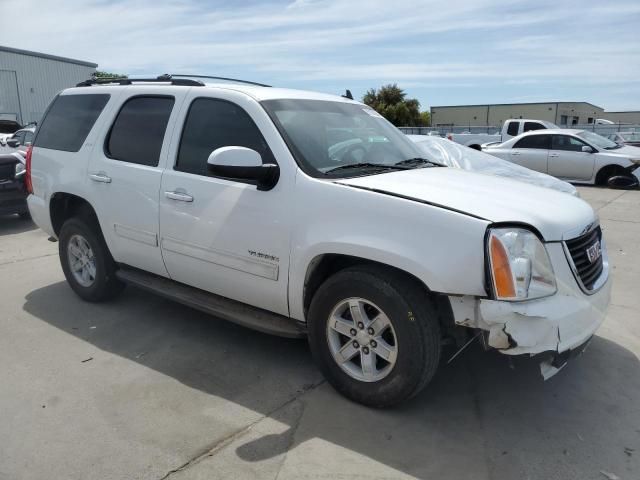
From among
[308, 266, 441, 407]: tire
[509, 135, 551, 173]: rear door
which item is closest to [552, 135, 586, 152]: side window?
[509, 135, 551, 173]: rear door

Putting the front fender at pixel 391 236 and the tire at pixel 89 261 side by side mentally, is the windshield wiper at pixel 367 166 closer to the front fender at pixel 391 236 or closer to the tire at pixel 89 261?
the front fender at pixel 391 236

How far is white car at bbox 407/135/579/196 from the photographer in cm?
781

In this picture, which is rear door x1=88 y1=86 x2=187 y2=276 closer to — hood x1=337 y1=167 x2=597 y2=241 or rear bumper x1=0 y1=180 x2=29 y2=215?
hood x1=337 y1=167 x2=597 y2=241

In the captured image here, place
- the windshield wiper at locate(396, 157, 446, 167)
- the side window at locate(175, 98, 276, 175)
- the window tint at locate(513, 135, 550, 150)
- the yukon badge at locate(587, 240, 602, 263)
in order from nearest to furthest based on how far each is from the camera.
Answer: the yukon badge at locate(587, 240, 602, 263) → the side window at locate(175, 98, 276, 175) → the windshield wiper at locate(396, 157, 446, 167) → the window tint at locate(513, 135, 550, 150)

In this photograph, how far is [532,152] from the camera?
1535 centimetres

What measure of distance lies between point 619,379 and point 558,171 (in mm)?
12528

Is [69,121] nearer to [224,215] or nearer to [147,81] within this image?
[147,81]

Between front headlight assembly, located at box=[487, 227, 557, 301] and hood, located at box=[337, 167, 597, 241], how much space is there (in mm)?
95

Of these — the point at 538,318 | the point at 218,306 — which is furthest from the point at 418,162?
the point at 218,306

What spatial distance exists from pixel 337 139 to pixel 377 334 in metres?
1.47

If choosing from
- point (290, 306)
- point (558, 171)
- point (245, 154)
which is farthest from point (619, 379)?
point (558, 171)

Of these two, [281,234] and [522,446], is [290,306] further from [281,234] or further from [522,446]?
[522,446]

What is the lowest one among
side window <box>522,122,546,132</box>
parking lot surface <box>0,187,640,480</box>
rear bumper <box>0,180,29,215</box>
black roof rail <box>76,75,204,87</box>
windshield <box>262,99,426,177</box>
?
parking lot surface <box>0,187,640,480</box>

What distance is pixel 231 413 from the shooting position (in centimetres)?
328
